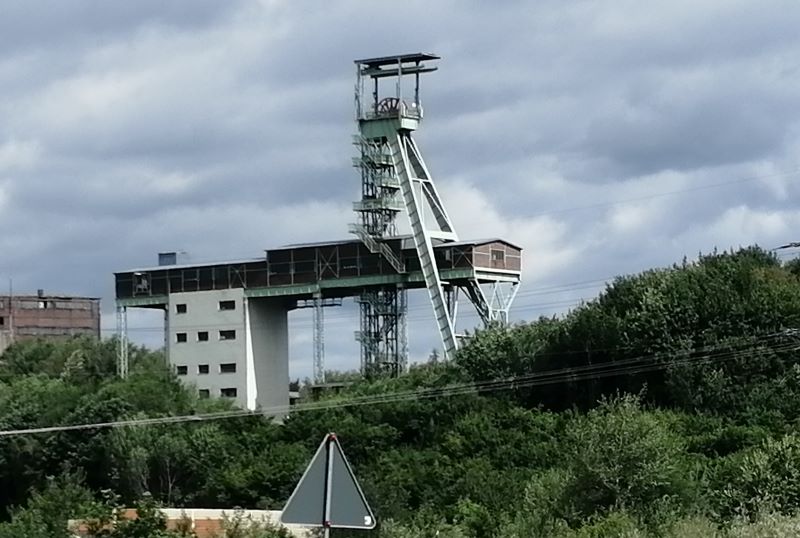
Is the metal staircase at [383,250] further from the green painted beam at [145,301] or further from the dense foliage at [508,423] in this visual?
the green painted beam at [145,301]

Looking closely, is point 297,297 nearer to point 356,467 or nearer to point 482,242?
point 482,242

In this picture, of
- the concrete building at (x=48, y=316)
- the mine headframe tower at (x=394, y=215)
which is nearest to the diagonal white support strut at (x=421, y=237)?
the mine headframe tower at (x=394, y=215)

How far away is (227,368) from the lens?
261 ft

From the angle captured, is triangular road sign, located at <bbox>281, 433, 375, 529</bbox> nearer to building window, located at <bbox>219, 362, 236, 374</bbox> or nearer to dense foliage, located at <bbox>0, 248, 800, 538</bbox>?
dense foliage, located at <bbox>0, 248, 800, 538</bbox>

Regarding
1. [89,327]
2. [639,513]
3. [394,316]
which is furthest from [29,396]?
[89,327]

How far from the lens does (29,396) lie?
Answer: 252 ft

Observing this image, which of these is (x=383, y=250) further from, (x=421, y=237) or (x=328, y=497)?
(x=328, y=497)

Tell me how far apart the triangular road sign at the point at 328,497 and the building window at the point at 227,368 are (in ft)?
212

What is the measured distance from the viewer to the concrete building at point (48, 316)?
136 meters

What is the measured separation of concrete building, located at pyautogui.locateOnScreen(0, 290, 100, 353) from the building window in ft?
188

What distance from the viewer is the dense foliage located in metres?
45.0

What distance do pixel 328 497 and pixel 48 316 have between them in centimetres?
12988

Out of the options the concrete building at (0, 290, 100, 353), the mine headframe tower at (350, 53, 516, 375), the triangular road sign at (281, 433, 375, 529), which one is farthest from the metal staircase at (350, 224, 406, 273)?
the concrete building at (0, 290, 100, 353)

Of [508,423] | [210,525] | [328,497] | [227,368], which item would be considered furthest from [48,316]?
[328,497]
